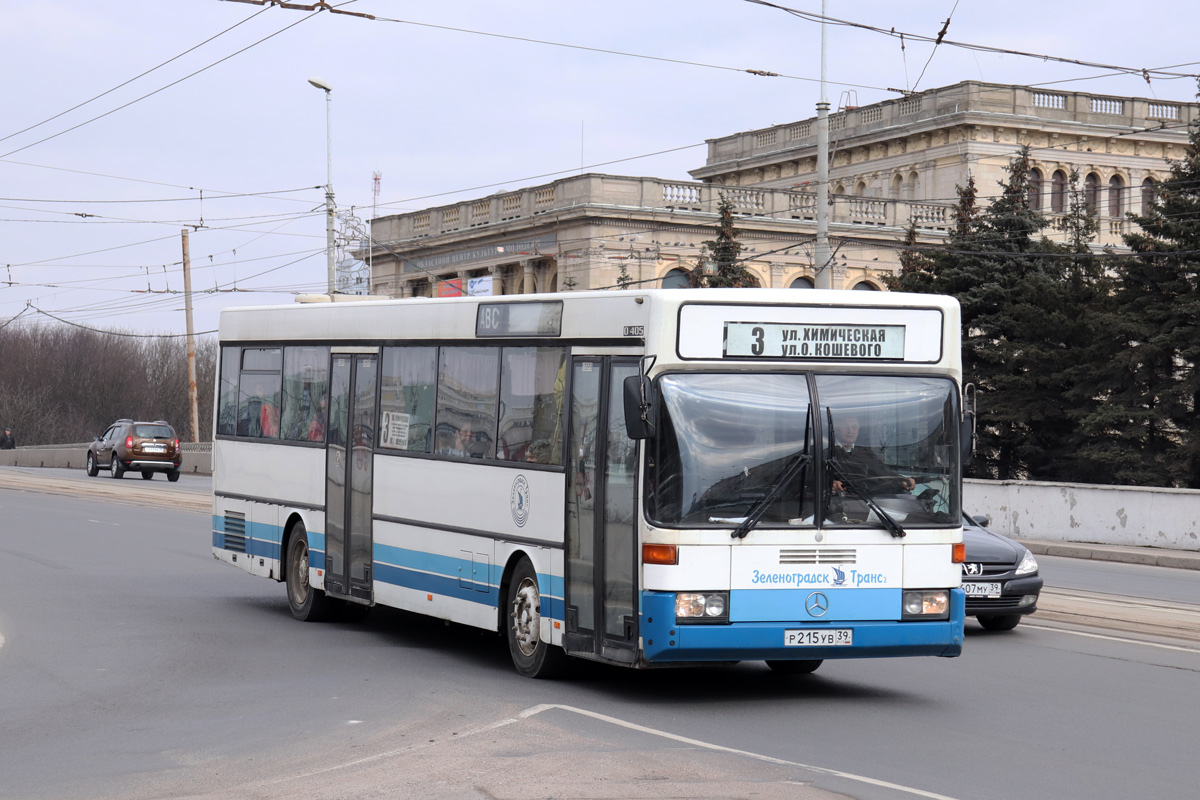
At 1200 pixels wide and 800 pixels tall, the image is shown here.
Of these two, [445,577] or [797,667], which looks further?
[445,577]

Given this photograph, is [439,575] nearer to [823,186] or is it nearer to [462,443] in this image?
[462,443]

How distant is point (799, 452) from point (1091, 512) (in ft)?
60.9

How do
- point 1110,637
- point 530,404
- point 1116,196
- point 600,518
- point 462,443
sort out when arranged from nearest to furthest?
point 600,518, point 530,404, point 462,443, point 1110,637, point 1116,196

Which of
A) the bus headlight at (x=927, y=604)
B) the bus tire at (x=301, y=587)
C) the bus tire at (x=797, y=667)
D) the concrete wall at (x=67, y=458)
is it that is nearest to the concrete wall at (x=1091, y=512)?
the bus tire at (x=797, y=667)

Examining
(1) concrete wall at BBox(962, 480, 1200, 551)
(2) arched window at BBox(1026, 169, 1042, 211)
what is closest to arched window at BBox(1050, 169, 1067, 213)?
(2) arched window at BBox(1026, 169, 1042, 211)

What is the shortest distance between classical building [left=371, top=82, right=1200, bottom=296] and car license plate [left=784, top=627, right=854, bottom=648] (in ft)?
154

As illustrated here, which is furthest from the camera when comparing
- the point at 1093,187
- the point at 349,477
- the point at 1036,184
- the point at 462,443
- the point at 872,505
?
the point at 1093,187

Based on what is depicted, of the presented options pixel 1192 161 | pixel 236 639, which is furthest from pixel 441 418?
pixel 1192 161

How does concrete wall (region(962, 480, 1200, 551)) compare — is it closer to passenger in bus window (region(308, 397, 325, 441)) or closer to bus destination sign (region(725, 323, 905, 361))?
passenger in bus window (region(308, 397, 325, 441))

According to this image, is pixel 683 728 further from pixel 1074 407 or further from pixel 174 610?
pixel 1074 407

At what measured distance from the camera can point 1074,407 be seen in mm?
36344

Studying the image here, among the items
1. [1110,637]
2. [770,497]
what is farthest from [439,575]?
[1110,637]

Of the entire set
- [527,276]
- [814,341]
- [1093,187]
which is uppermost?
[1093,187]

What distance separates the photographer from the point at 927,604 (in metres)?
10.1
